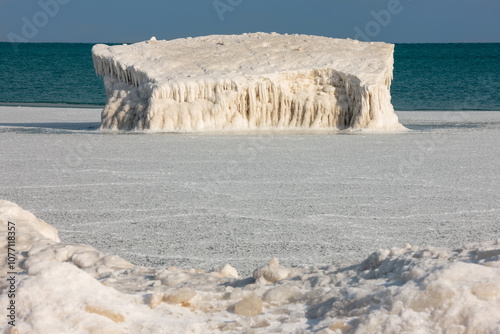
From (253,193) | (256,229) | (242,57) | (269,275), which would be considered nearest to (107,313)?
(269,275)

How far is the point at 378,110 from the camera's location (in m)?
11.8

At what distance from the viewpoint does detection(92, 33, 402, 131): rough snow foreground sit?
11.2m

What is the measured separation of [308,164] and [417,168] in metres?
1.42

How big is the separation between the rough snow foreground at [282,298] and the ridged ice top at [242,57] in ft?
29.8

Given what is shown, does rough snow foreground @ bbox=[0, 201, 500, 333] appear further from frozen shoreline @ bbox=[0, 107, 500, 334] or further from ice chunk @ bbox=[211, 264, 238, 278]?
ice chunk @ bbox=[211, 264, 238, 278]

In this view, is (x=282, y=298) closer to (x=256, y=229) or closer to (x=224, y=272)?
(x=224, y=272)

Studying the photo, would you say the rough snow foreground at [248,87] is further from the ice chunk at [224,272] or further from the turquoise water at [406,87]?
the turquoise water at [406,87]

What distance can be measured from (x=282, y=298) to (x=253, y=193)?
155 inches

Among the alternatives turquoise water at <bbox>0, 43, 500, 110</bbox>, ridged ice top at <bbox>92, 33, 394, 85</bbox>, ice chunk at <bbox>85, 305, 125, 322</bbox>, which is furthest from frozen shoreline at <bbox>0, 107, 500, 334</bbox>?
turquoise water at <bbox>0, 43, 500, 110</bbox>

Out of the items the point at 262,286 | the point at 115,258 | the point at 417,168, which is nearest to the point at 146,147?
the point at 417,168

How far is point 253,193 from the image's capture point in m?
6.24

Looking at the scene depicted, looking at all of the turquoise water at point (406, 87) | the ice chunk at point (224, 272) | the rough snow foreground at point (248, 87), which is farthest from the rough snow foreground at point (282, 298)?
the turquoise water at point (406, 87)

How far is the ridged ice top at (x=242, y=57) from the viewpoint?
459 inches

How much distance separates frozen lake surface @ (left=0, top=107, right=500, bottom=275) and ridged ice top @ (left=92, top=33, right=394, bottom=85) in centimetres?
140
